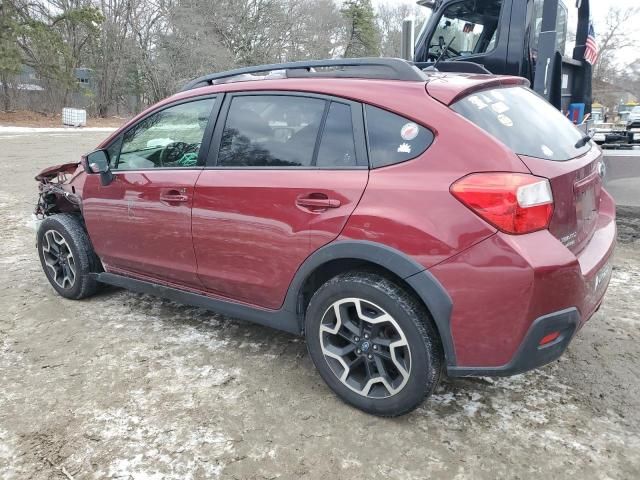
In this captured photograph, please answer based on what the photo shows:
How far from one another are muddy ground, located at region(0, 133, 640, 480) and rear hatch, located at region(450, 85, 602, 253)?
0.87 m

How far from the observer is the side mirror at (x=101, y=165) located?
142 inches

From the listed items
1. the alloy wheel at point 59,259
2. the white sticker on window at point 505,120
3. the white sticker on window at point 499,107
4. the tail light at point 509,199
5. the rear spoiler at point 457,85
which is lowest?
the alloy wheel at point 59,259

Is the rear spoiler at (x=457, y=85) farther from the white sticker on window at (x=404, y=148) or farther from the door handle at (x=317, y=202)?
the door handle at (x=317, y=202)

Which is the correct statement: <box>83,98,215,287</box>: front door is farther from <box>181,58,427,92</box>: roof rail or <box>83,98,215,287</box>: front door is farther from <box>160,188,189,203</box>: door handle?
<box>181,58,427,92</box>: roof rail

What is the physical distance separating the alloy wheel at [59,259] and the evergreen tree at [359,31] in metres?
45.6

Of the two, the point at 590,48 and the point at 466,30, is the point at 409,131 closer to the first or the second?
the point at 466,30

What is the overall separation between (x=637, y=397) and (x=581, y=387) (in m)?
0.26

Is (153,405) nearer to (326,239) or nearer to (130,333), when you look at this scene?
Result: (130,333)

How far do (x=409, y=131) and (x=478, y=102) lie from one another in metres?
0.37

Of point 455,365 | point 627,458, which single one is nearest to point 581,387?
point 627,458

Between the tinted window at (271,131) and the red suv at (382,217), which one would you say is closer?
the red suv at (382,217)

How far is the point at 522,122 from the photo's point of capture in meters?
2.49

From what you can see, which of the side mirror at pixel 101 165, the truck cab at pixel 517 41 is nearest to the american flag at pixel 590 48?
the truck cab at pixel 517 41

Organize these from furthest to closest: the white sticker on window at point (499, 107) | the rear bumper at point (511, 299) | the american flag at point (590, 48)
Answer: the american flag at point (590, 48) → the white sticker on window at point (499, 107) → the rear bumper at point (511, 299)
